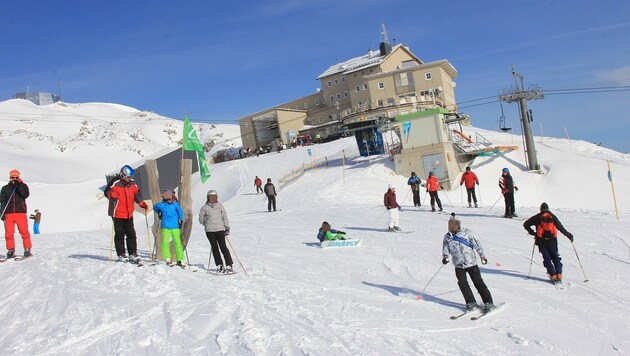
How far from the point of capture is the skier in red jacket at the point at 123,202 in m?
10.3

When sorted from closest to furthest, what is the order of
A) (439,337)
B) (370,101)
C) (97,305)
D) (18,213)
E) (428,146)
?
1. (439,337)
2. (97,305)
3. (18,213)
4. (428,146)
5. (370,101)

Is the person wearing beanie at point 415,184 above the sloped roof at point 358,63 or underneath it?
underneath

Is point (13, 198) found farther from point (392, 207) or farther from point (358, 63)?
point (358, 63)

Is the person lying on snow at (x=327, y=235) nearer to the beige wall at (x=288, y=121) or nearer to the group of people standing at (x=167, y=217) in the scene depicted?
the group of people standing at (x=167, y=217)

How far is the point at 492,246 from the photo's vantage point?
13.5m

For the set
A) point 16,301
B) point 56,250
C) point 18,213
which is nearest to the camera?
point 16,301

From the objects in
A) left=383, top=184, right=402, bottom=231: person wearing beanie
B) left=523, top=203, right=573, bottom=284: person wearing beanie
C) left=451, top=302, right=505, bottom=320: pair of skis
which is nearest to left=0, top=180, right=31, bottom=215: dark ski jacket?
left=451, top=302, right=505, bottom=320: pair of skis

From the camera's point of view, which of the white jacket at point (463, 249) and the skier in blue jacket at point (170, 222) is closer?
the white jacket at point (463, 249)

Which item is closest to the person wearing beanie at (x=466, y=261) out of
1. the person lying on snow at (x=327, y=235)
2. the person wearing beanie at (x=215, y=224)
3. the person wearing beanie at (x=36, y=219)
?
the person wearing beanie at (x=215, y=224)

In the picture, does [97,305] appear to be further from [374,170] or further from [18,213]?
[374,170]

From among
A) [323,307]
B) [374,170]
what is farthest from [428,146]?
[323,307]

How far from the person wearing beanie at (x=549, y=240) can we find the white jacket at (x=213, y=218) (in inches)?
231

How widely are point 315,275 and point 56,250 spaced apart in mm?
8285

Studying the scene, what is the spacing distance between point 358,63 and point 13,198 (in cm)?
6201
